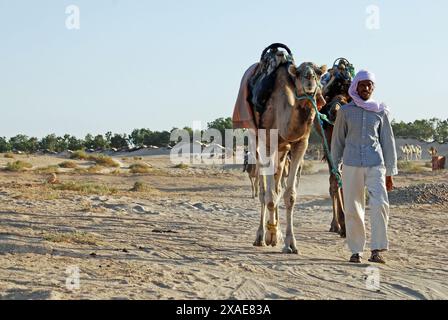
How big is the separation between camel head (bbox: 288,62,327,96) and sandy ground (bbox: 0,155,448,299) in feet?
6.91

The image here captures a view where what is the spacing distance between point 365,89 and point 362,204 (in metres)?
1.42

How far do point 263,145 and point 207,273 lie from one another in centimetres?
290

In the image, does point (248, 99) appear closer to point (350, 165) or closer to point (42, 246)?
point (350, 165)

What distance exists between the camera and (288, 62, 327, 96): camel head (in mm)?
8391

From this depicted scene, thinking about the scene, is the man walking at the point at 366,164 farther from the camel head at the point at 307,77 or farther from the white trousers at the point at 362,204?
the camel head at the point at 307,77

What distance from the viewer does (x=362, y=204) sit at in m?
8.40

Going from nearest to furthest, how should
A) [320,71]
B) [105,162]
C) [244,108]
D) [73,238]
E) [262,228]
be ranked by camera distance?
1. [320,71]
2. [73,238]
3. [262,228]
4. [244,108]
5. [105,162]

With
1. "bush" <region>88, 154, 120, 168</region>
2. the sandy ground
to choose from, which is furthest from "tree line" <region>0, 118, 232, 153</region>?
the sandy ground

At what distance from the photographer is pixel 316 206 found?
707 inches

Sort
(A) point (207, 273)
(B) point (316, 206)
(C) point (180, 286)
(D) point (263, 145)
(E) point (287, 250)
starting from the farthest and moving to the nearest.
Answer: (B) point (316, 206), (D) point (263, 145), (E) point (287, 250), (A) point (207, 273), (C) point (180, 286)

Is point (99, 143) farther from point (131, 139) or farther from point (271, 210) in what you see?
point (271, 210)

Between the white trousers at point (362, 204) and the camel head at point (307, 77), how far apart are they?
106 cm

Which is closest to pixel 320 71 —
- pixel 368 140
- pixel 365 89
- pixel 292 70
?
pixel 292 70
